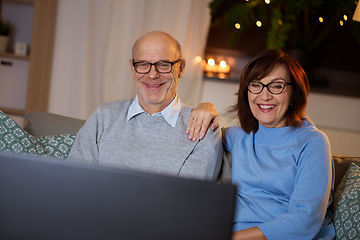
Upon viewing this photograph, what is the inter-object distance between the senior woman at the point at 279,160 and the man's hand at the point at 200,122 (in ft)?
0.44

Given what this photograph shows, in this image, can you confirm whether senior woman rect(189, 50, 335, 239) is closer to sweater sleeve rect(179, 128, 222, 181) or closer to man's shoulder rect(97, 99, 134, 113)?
sweater sleeve rect(179, 128, 222, 181)

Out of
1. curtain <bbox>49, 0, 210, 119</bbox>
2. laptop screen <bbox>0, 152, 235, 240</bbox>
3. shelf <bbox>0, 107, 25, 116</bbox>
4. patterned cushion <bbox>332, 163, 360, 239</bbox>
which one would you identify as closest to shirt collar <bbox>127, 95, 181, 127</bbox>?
patterned cushion <bbox>332, 163, 360, 239</bbox>

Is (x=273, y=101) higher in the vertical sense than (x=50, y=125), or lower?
higher

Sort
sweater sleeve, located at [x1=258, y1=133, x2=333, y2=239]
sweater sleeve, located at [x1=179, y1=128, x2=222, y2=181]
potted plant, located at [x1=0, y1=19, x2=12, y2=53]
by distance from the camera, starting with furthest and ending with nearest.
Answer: potted plant, located at [x1=0, y1=19, x2=12, y2=53]
sweater sleeve, located at [x1=179, y1=128, x2=222, y2=181]
sweater sleeve, located at [x1=258, y1=133, x2=333, y2=239]

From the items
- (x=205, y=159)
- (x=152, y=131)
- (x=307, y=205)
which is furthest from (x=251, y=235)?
(x=152, y=131)

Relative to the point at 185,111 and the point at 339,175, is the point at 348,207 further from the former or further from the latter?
the point at 185,111

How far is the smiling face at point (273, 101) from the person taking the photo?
133 cm

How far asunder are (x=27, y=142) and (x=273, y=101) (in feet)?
3.58

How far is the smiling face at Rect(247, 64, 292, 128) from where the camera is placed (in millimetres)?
1331

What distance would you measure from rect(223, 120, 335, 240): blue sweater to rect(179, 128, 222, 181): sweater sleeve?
0.08 meters

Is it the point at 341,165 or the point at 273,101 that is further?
the point at 341,165

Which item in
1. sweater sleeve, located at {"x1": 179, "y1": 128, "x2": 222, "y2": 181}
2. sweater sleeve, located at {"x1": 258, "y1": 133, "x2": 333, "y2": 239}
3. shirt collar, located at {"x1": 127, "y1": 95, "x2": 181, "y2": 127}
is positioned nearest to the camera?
sweater sleeve, located at {"x1": 258, "y1": 133, "x2": 333, "y2": 239}

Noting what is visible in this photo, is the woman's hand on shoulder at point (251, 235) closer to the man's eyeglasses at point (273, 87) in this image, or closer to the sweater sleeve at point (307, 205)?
the sweater sleeve at point (307, 205)

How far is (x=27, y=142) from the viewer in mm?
1514
